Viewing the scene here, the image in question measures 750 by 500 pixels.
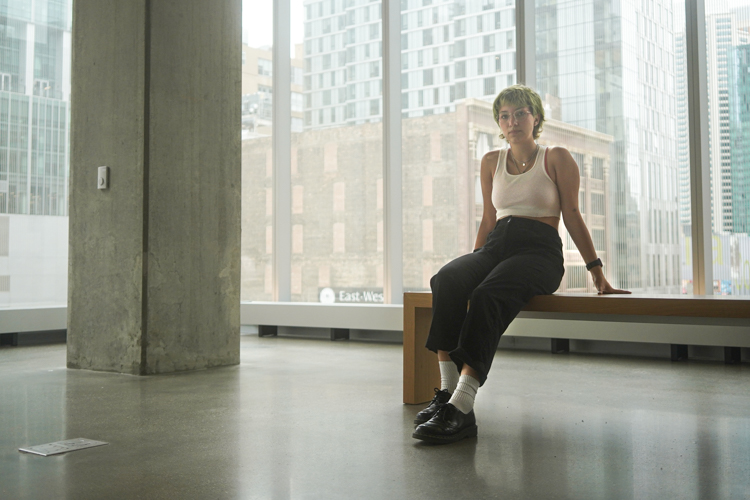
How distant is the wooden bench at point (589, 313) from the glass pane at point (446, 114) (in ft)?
8.48

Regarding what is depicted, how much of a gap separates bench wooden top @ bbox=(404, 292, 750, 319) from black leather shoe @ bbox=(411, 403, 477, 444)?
0.48 meters

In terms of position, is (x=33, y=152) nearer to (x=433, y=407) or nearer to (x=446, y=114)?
(x=446, y=114)

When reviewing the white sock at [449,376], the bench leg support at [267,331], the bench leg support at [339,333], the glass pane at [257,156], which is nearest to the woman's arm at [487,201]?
the white sock at [449,376]

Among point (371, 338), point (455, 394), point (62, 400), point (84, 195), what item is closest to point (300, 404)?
point (455, 394)

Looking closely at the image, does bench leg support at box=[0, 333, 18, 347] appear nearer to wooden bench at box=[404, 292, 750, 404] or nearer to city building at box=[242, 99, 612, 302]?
city building at box=[242, 99, 612, 302]

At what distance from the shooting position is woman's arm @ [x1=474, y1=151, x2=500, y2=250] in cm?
278

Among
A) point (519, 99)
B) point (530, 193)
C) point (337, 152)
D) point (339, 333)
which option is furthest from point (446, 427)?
point (337, 152)

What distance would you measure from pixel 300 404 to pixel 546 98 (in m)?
3.19

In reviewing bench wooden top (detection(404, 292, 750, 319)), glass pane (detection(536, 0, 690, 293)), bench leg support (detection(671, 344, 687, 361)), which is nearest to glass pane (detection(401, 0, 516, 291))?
glass pane (detection(536, 0, 690, 293))

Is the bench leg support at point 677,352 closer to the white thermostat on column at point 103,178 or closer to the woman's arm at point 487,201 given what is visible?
the woman's arm at point 487,201

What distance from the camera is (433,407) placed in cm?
226

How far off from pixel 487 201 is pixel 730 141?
2.43m

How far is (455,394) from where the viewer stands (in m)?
2.17

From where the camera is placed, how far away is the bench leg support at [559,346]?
15.2 ft
